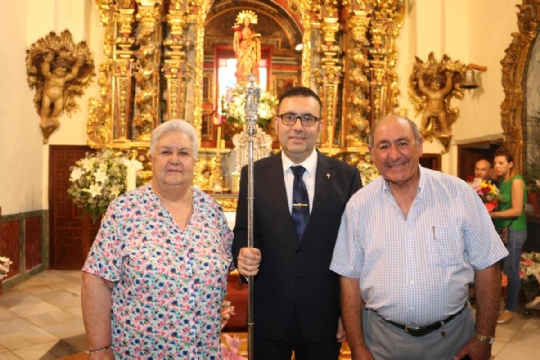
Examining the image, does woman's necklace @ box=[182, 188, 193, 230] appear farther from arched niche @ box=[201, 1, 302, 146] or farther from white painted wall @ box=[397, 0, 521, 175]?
white painted wall @ box=[397, 0, 521, 175]

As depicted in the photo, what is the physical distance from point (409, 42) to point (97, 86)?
196 inches

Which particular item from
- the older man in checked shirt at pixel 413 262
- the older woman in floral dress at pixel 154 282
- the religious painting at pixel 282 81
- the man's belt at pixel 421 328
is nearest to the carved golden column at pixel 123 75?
the religious painting at pixel 282 81

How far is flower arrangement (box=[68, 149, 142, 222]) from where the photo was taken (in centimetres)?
561

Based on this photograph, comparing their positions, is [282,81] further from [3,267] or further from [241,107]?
[3,267]

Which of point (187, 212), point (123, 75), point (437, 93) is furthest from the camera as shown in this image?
point (437, 93)

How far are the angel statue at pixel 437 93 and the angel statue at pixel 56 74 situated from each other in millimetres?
5065

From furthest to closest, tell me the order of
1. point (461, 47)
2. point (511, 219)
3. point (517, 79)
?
1. point (461, 47)
2. point (517, 79)
3. point (511, 219)

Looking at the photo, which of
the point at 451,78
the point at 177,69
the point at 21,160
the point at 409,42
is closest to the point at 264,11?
the point at 177,69

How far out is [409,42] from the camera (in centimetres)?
854

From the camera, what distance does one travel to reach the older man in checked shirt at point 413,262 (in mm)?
2232

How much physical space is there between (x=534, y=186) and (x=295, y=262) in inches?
179

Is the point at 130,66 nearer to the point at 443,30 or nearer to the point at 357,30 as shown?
the point at 357,30

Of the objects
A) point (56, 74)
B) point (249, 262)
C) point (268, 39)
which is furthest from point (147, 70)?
point (249, 262)

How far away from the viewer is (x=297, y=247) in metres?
2.51
